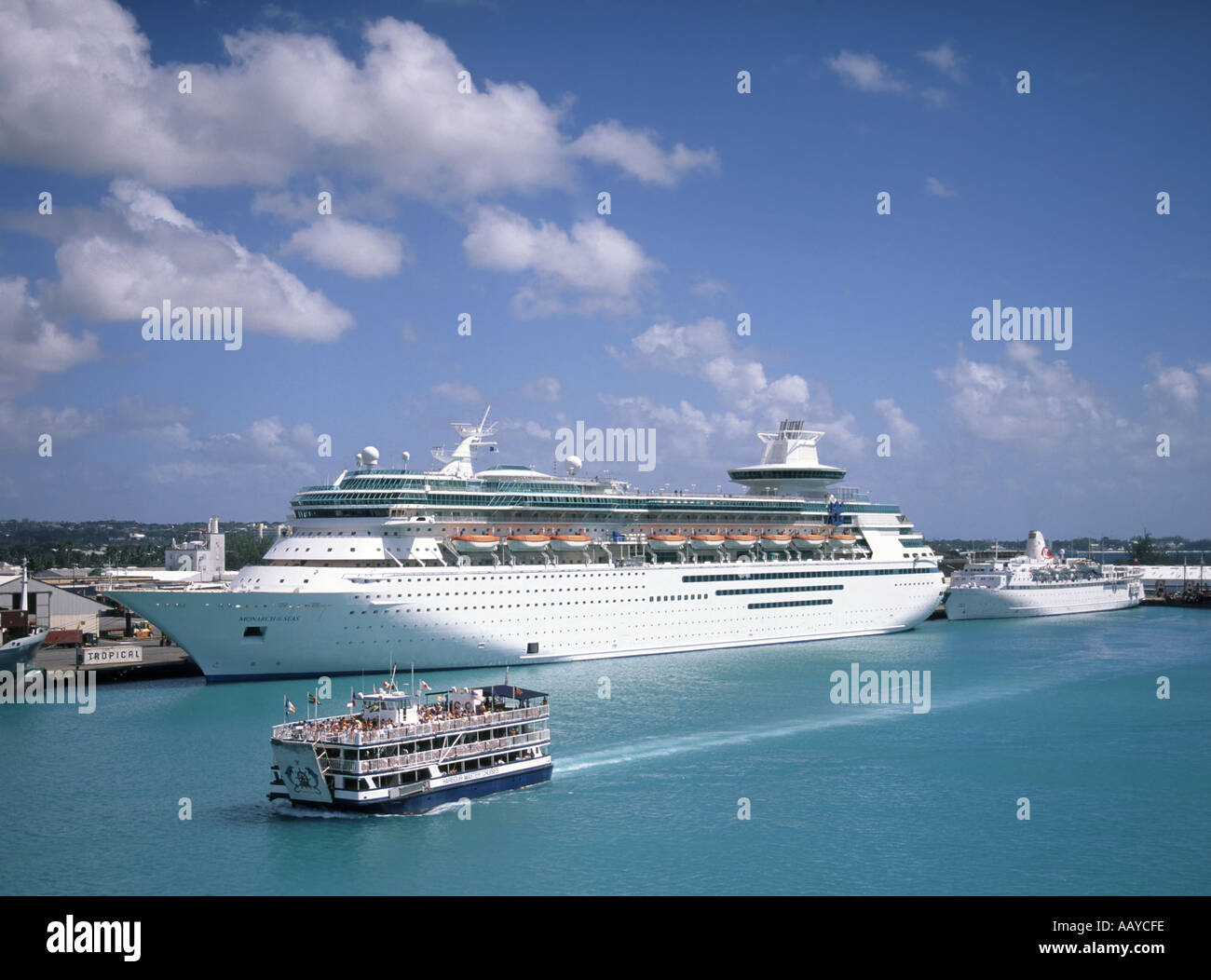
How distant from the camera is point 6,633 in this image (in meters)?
40.2

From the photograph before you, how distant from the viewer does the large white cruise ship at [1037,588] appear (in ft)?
227

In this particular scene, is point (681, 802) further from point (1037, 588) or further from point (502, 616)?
point (1037, 588)

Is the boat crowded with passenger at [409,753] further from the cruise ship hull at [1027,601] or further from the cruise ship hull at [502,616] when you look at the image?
the cruise ship hull at [1027,601]

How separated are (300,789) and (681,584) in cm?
2630

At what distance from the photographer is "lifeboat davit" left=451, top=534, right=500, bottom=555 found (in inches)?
1577

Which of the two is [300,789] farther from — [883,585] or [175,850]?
[883,585]

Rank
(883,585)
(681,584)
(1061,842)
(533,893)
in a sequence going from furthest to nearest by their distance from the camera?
(883,585) < (681,584) < (1061,842) < (533,893)

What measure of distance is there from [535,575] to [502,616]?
7.62 feet

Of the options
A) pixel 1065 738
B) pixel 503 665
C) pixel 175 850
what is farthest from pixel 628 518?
pixel 175 850

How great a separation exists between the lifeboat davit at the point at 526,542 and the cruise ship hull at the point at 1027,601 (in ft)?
122

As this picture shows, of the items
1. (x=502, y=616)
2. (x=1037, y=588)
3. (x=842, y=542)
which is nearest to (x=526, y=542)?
(x=502, y=616)

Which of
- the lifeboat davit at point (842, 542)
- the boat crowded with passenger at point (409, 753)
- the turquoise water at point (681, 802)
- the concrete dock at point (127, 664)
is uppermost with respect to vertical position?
the lifeboat davit at point (842, 542)

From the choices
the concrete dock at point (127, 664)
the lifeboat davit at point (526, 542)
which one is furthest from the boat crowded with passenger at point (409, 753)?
the concrete dock at point (127, 664)

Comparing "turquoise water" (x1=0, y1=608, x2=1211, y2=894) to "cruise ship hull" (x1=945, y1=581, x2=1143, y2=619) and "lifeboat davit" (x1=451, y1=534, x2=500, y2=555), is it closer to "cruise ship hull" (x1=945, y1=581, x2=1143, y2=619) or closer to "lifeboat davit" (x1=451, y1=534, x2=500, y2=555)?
"lifeboat davit" (x1=451, y1=534, x2=500, y2=555)
